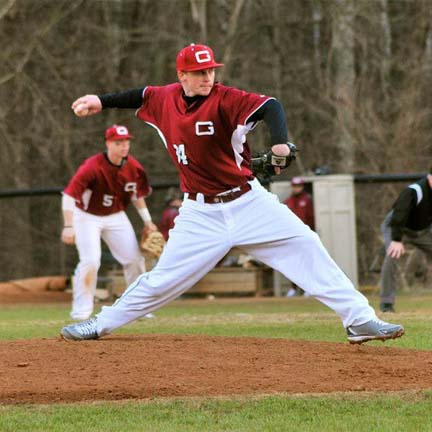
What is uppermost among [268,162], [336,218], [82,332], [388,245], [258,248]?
[268,162]

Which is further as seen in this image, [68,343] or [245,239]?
[68,343]

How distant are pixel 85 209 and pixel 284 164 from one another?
231 inches

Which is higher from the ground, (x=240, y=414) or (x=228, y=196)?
(x=228, y=196)

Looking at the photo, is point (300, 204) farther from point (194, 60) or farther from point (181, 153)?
point (194, 60)

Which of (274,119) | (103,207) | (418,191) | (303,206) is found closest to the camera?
(274,119)

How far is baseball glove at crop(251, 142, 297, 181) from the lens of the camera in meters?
7.12

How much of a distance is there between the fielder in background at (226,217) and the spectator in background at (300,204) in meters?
9.84

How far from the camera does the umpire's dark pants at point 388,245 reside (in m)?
12.7

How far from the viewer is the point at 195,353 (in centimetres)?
773

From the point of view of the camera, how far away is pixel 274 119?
7137mm

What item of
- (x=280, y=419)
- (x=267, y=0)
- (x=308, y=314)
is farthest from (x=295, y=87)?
(x=280, y=419)

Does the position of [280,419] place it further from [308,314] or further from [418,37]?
[418,37]

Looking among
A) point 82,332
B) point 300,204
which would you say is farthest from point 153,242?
point 82,332

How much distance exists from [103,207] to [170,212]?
550 centimetres
